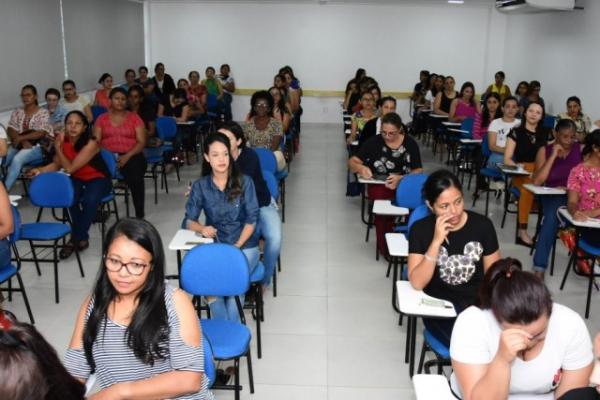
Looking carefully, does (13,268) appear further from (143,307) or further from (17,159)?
(17,159)

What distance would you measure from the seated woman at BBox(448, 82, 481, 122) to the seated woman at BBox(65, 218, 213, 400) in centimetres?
850

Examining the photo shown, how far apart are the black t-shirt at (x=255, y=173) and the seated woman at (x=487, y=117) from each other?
452 centimetres

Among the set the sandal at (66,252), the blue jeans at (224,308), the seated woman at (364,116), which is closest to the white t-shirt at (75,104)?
the sandal at (66,252)

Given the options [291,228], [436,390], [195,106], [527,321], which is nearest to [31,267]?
[291,228]

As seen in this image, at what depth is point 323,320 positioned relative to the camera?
14.5 ft

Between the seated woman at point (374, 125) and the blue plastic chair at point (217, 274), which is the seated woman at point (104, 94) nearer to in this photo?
the seated woman at point (374, 125)

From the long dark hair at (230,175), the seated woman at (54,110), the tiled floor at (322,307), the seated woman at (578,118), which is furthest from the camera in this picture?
the seated woman at (54,110)

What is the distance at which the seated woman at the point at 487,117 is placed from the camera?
830cm

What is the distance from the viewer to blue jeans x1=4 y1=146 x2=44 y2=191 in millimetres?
7141

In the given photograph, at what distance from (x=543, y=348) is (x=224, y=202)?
2.35 m

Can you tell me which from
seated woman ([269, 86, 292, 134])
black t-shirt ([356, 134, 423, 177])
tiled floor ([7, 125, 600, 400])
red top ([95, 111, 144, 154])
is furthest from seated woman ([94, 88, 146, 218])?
black t-shirt ([356, 134, 423, 177])

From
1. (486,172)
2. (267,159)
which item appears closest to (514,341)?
(267,159)

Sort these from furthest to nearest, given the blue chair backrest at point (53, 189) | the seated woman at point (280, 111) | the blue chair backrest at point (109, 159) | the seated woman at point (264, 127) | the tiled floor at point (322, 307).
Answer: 1. the seated woman at point (280, 111)
2. the seated woman at point (264, 127)
3. the blue chair backrest at point (109, 159)
4. the blue chair backrest at point (53, 189)
5. the tiled floor at point (322, 307)

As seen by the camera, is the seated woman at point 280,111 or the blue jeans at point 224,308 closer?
the blue jeans at point 224,308
